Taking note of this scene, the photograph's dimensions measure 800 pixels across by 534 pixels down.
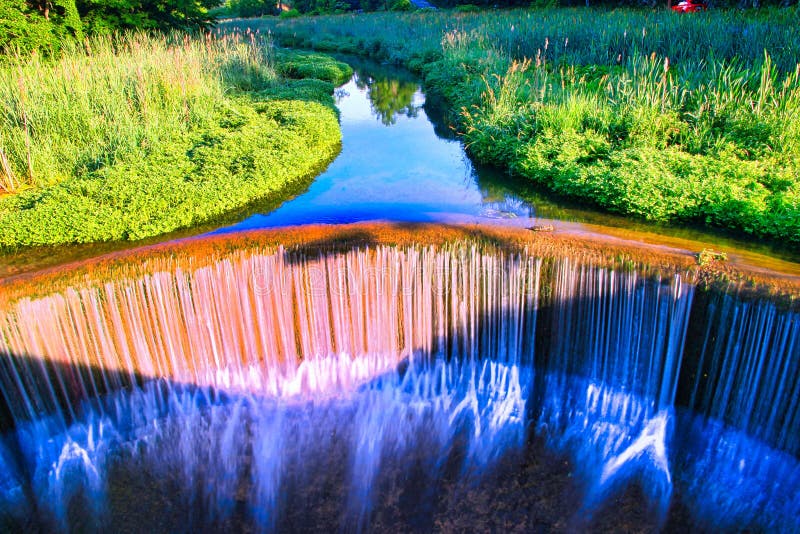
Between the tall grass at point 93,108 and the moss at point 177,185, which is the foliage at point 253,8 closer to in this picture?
the tall grass at point 93,108

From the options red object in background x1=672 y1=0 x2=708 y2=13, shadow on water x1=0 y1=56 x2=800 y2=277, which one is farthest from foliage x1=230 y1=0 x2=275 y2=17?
shadow on water x1=0 y1=56 x2=800 y2=277

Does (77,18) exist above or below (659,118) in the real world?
above

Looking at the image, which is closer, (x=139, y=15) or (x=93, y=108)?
(x=93, y=108)

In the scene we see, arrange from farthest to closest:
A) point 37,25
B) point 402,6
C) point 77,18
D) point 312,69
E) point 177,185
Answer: point 402,6 < point 312,69 < point 77,18 < point 37,25 < point 177,185

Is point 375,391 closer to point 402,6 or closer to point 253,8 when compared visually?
point 402,6

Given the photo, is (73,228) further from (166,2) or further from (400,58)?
(400,58)

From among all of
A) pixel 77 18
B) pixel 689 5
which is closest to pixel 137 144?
pixel 77 18

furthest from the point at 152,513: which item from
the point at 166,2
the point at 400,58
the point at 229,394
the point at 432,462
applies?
the point at 400,58

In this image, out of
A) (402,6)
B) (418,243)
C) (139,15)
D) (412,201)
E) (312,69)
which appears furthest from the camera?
(402,6)

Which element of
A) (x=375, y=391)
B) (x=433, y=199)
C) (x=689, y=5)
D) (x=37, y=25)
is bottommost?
(x=375, y=391)
